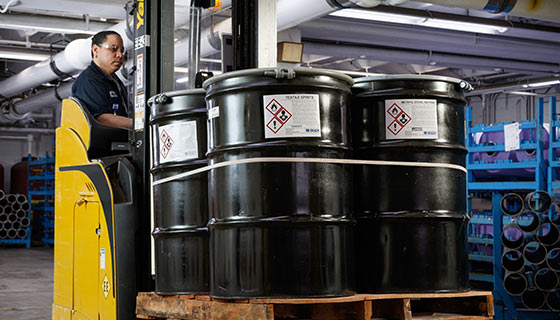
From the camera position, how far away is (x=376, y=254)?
3.25m

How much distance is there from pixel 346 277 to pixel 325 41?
317 inches

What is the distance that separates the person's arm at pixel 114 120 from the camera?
444cm

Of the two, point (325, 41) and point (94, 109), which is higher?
point (325, 41)

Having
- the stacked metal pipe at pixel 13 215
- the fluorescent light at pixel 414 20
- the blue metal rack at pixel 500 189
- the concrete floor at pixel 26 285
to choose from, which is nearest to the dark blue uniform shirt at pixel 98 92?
the concrete floor at pixel 26 285

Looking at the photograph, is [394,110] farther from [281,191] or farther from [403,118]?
[281,191]

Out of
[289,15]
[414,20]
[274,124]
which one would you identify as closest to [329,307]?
[274,124]

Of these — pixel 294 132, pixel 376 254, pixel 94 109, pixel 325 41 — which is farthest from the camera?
pixel 325 41

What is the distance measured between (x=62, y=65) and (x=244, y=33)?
7770 mm

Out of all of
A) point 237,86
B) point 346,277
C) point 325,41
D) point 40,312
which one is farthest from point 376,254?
point 325,41

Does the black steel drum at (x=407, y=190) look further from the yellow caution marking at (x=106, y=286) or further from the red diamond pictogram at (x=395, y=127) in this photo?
the yellow caution marking at (x=106, y=286)

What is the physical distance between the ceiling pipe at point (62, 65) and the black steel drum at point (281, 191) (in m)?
5.13

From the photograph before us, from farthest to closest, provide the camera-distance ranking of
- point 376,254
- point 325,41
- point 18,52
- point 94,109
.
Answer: point 18,52 < point 325,41 < point 94,109 < point 376,254

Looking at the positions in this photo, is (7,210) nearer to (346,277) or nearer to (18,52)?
(18,52)

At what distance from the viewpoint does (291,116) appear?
3.00m
